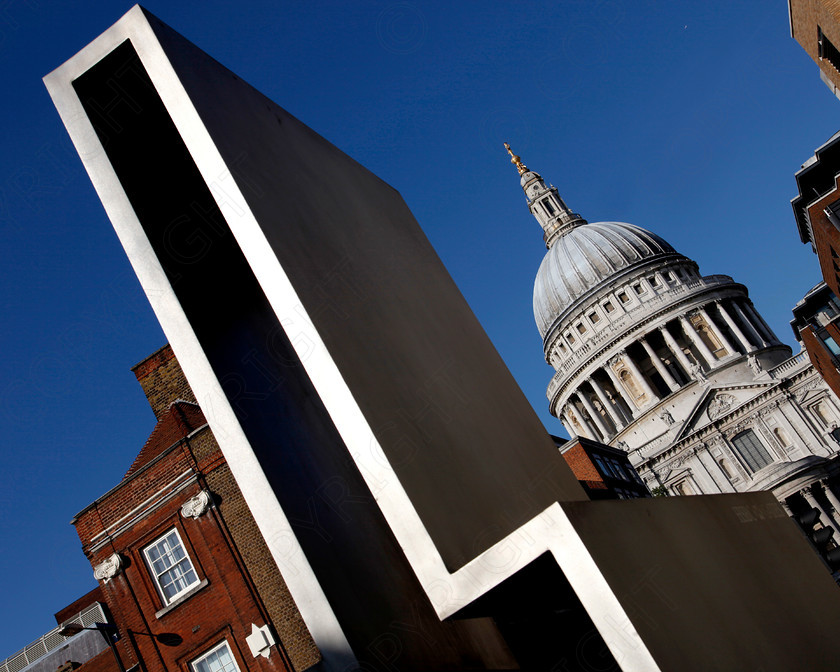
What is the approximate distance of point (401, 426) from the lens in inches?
305

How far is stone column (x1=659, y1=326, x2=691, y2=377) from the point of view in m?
72.8

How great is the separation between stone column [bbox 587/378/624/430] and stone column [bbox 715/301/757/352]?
1340cm

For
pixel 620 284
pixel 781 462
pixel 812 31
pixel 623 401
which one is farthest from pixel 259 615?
pixel 620 284

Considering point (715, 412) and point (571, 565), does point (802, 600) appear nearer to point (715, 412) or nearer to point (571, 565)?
point (571, 565)

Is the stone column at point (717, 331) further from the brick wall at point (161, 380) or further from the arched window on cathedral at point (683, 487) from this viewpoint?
the brick wall at point (161, 380)

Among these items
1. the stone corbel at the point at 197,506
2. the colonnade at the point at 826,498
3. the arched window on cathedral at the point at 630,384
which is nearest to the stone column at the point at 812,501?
the colonnade at the point at 826,498

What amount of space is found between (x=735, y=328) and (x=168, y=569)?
67331mm

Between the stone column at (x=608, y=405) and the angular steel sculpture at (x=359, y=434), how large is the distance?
6462cm

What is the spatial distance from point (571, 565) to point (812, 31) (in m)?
19.0

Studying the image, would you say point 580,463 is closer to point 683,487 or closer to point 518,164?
point 683,487

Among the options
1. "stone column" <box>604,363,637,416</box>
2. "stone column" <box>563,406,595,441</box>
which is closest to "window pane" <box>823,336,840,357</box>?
"stone column" <box>604,363,637,416</box>

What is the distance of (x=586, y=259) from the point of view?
87.1 meters

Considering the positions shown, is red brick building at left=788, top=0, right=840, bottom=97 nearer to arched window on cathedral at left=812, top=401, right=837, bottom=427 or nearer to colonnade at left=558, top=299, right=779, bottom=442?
arched window on cathedral at left=812, top=401, right=837, bottom=427

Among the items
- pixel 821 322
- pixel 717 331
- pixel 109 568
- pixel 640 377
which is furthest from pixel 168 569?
pixel 717 331
